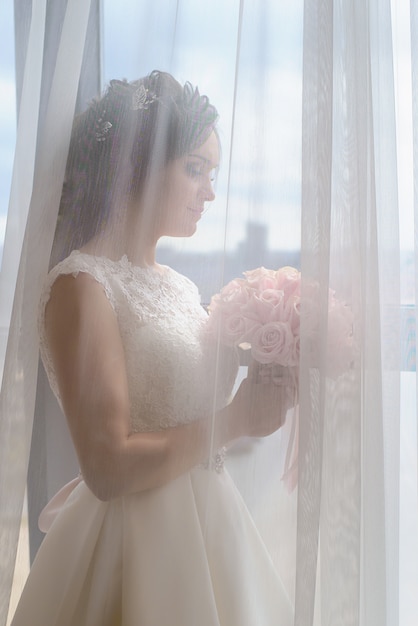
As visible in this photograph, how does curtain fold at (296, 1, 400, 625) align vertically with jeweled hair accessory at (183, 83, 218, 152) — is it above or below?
below

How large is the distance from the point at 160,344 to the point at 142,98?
12.7 inches

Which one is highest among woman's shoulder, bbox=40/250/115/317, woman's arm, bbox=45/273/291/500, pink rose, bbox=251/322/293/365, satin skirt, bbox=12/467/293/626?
woman's shoulder, bbox=40/250/115/317

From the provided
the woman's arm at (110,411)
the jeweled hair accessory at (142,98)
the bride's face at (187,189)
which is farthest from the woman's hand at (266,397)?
the jeweled hair accessory at (142,98)

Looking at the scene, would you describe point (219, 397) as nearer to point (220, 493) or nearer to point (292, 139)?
point (220, 493)

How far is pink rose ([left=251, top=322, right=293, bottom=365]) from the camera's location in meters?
0.78

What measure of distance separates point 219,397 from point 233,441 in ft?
0.19

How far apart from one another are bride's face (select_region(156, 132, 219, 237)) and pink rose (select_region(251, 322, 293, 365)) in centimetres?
17

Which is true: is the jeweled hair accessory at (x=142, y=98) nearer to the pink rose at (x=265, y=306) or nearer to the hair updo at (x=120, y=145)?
the hair updo at (x=120, y=145)

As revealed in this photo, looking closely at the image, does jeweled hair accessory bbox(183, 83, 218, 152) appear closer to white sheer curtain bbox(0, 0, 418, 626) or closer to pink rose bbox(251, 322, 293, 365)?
white sheer curtain bbox(0, 0, 418, 626)

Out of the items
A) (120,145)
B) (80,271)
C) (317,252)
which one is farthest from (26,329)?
(317,252)

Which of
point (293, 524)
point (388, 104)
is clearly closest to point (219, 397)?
point (293, 524)

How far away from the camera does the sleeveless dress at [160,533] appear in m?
0.80

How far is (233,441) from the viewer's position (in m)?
0.81

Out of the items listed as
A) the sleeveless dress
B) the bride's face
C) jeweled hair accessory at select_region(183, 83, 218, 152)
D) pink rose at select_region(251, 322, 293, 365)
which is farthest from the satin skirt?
jeweled hair accessory at select_region(183, 83, 218, 152)
